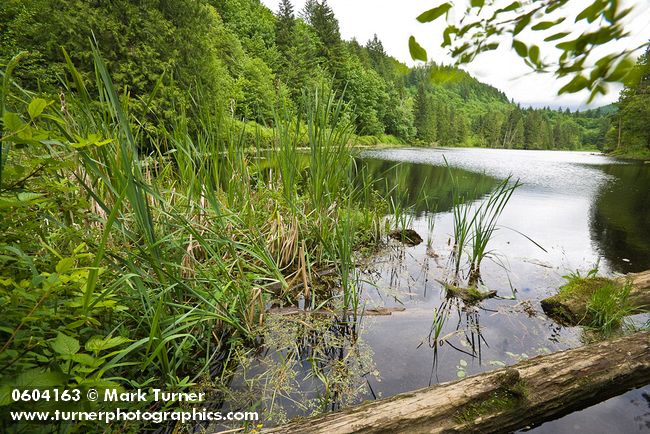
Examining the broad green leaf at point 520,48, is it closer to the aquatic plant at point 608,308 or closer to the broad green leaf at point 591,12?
the broad green leaf at point 591,12

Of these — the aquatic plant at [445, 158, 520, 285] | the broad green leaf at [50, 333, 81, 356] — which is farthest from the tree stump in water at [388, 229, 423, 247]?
the broad green leaf at [50, 333, 81, 356]

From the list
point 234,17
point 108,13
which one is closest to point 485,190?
point 108,13

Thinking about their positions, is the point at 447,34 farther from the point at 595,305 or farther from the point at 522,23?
the point at 595,305

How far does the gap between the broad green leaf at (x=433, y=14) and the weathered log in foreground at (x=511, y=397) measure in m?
1.40

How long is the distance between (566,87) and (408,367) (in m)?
1.83

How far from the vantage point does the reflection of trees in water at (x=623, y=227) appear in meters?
4.39

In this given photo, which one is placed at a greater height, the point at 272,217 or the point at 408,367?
the point at 272,217

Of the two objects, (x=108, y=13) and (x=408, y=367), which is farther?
(x=108, y=13)

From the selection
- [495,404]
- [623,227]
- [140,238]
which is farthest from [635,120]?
[140,238]

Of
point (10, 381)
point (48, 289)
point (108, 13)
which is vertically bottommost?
point (10, 381)

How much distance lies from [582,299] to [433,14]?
3057 mm

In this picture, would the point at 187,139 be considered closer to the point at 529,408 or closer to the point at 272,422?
the point at 272,422

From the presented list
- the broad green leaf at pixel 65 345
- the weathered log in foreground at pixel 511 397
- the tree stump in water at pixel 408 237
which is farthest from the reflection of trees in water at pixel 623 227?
the broad green leaf at pixel 65 345

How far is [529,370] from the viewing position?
5.03 feet
